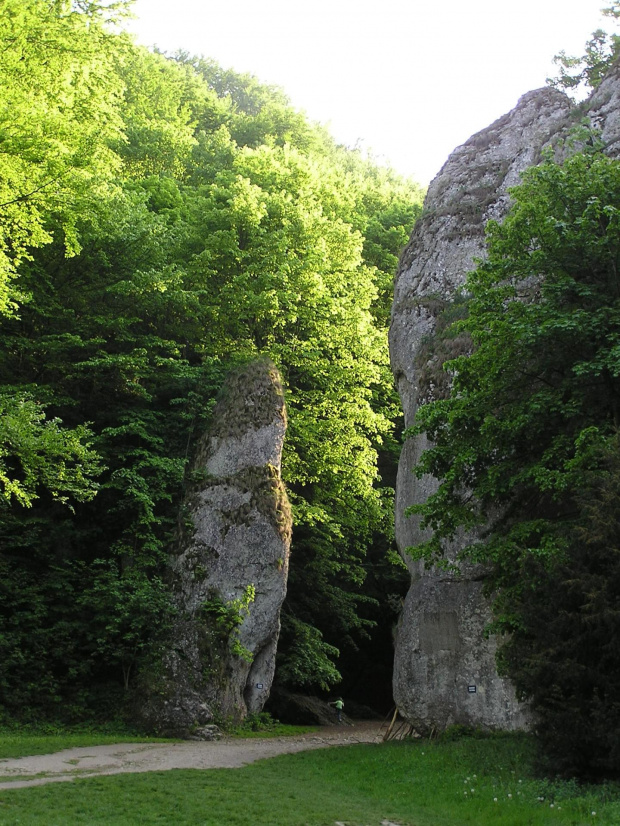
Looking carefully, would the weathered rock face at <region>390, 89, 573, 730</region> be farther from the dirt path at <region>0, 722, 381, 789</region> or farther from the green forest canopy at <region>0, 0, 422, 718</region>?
the green forest canopy at <region>0, 0, 422, 718</region>

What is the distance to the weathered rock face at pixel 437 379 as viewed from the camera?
55.3ft

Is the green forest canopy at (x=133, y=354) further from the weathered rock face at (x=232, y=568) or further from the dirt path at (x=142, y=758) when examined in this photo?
the dirt path at (x=142, y=758)

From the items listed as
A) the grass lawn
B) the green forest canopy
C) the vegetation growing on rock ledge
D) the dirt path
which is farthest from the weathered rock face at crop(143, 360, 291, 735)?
the vegetation growing on rock ledge

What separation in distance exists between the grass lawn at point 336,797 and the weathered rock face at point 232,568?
509 centimetres

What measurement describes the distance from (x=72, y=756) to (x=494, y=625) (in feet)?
24.8

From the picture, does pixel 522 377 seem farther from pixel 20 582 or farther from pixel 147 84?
pixel 147 84

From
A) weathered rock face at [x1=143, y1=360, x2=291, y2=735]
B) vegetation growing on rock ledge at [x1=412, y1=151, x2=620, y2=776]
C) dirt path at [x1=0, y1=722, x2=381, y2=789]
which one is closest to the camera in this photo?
vegetation growing on rock ledge at [x1=412, y1=151, x2=620, y2=776]

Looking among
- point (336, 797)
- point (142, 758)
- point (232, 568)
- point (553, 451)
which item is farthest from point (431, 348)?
point (336, 797)

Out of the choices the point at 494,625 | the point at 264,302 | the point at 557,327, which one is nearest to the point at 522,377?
the point at 557,327

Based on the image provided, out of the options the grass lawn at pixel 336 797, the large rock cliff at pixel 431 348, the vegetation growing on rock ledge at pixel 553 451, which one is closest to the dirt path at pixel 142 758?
the grass lawn at pixel 336 797

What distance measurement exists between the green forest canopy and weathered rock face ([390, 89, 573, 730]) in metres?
3.81

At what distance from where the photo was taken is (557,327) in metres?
12.8

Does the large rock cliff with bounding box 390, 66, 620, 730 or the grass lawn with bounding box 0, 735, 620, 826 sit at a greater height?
the large rock cliff with bounding box 390, 66, 620, 730

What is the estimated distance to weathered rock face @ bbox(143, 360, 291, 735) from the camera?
730 inches
